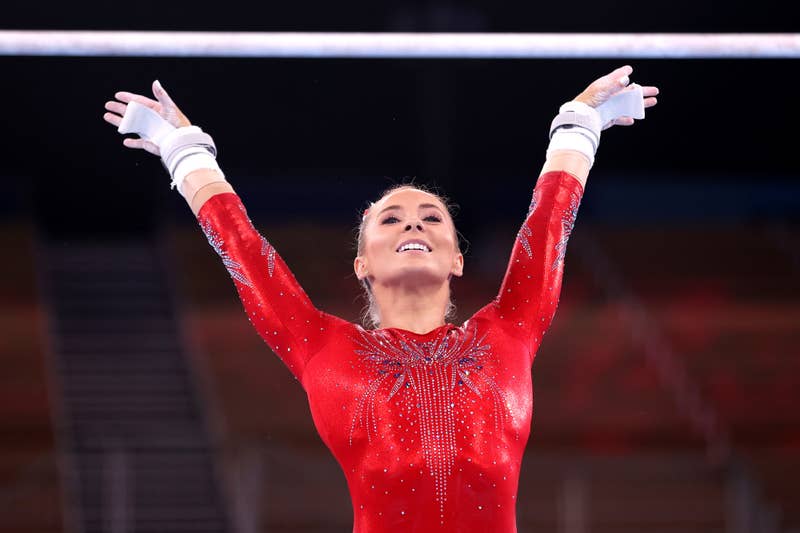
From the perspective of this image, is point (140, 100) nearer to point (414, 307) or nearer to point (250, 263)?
point (250, 263)

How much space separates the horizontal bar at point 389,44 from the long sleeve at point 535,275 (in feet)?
1.31

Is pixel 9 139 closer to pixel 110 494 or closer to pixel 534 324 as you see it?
pixel 110 494

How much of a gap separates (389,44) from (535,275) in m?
0.67

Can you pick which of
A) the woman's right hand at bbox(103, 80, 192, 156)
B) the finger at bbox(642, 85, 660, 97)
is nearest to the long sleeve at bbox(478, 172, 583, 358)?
the finger at bbox(642, 85, 660, 97)

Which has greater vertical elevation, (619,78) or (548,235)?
(619,78)

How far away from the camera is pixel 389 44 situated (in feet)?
8.44

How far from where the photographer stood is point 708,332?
30.8 ft

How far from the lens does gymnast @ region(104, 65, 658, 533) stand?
7.34ft

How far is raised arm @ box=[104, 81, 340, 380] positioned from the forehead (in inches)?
13.0

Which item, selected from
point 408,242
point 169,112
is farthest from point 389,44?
point 169,112

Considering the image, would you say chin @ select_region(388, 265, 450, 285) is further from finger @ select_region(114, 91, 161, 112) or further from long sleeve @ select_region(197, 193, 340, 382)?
finger @ select_region(114, 91, 161, 112)

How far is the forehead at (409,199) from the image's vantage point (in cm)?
261

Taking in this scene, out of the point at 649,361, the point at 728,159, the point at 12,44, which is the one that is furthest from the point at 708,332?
the point at 12,44

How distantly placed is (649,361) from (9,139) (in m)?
6.38
